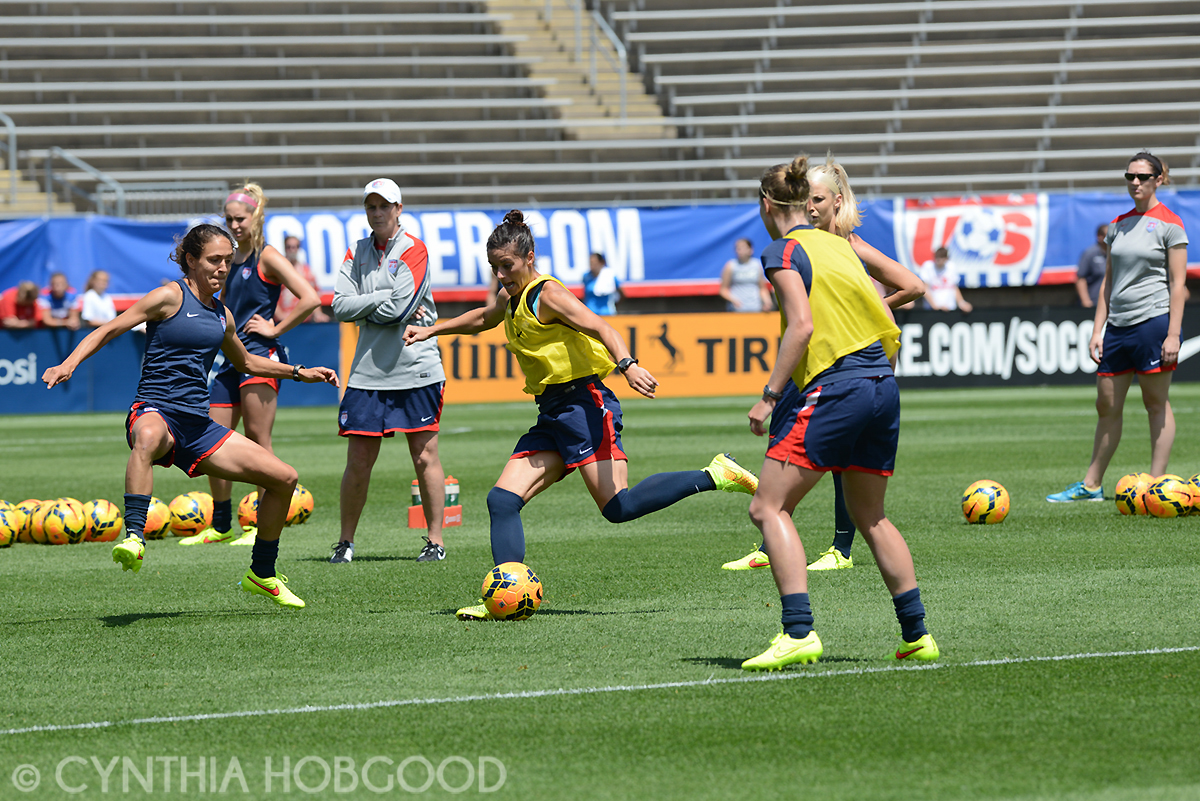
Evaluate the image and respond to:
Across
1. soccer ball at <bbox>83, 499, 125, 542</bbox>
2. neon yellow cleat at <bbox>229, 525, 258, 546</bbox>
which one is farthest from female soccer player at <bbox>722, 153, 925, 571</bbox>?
soccer ball at <bbox>83, 499, 125, 542</bbox>

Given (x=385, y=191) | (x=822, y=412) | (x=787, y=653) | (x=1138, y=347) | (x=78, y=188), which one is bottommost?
(x=787, y=653)

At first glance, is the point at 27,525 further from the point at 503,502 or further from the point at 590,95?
the point at 590,95

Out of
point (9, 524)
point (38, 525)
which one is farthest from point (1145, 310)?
point (9, 524)

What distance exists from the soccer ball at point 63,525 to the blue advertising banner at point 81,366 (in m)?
12.1

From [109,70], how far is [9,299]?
28.3 ft

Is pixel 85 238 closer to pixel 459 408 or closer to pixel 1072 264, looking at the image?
pixel 459 408

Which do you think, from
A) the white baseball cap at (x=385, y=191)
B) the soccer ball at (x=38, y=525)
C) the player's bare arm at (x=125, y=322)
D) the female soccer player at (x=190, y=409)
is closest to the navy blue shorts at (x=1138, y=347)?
the white baseball cap at (x=385, y=191)

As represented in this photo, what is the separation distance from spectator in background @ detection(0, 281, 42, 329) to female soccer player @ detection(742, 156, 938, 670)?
19.1 m

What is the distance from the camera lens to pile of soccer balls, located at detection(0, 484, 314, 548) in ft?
34.1

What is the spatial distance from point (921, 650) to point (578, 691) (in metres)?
1.31

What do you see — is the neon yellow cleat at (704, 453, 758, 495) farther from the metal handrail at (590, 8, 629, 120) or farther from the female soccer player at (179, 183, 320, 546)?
the metal handrail at (590, 8, 629, 120)

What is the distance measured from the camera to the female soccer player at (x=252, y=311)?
30.8 feet

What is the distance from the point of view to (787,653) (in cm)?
569

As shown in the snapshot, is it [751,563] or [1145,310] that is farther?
[1145,310]
